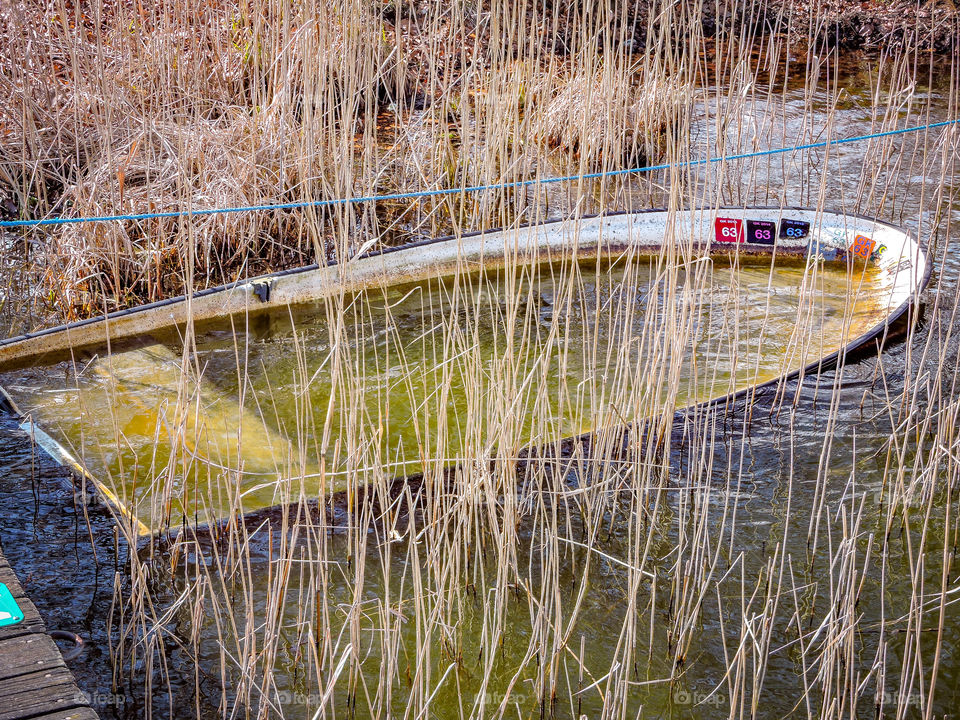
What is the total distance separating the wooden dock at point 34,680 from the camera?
5.38 feet

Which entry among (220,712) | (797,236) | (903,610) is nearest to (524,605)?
(220,712)

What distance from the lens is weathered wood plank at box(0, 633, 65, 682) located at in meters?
1.73

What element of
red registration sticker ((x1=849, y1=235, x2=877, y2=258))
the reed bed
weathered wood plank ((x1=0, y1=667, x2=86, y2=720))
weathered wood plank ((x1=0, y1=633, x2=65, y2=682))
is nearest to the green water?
the reed bed

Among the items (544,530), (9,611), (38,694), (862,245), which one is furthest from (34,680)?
(862,245)

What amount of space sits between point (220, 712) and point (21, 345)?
199 cm

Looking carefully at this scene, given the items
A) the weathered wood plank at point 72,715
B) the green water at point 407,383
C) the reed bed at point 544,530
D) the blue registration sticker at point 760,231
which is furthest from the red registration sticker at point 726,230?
the weathered wood plank at point 72,715

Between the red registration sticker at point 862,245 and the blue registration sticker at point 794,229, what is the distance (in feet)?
0.74

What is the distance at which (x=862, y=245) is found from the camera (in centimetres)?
458

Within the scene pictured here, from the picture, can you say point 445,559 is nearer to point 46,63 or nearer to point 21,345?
point 21,345

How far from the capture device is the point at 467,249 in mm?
4469

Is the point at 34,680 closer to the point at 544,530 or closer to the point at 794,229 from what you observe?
the point at 544,530

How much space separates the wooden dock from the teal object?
0.01m

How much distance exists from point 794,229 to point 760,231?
0.16m

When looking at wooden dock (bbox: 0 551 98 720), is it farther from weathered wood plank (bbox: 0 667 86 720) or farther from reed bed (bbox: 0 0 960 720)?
reed bed (bbox: 0 0 960 720)
